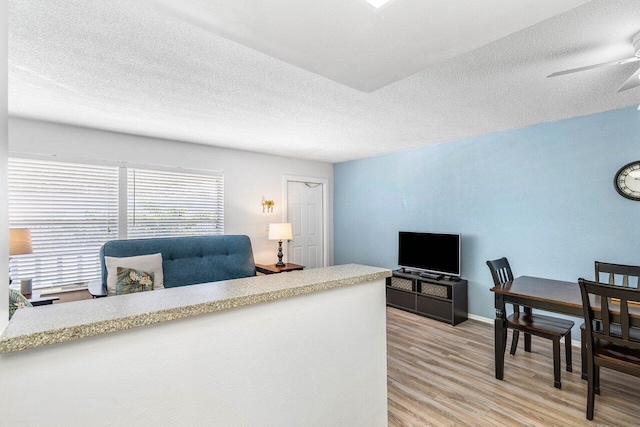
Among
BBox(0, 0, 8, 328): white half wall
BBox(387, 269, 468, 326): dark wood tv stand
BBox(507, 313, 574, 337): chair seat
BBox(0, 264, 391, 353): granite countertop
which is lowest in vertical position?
BBox(387, 269, 468, 326): dark wood tv stand

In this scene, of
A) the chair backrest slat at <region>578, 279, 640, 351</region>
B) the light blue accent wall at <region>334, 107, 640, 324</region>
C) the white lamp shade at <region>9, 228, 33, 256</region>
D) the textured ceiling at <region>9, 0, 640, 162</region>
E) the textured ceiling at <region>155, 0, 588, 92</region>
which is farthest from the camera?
the light blue accent wall at <region>334, 107, 640, 324</region>

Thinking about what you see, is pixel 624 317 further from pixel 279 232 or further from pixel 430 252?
pixel 279 232

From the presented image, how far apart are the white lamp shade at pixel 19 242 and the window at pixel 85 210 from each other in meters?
0.69

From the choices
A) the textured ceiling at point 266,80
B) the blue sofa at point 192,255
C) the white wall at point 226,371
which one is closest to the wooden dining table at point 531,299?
the white wall at point 226,371

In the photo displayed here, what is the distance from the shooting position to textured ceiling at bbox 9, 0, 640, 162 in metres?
1.62

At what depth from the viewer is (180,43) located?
1.87 metres

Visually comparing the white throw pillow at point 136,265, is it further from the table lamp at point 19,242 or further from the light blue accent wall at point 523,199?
the light blue accent wall at point 523,199

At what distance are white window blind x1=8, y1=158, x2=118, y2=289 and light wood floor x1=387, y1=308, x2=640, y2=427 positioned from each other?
360 cm

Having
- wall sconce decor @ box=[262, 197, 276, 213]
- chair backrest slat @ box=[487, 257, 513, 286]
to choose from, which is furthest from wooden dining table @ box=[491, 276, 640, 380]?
wall sconce decor @ box=[262, 197, 276, 213]

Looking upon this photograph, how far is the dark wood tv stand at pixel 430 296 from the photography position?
3.99 m

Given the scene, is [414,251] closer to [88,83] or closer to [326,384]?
[326,384]

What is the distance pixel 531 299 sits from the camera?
8.02ft

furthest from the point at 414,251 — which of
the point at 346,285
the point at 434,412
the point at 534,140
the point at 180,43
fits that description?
the point at 180,43

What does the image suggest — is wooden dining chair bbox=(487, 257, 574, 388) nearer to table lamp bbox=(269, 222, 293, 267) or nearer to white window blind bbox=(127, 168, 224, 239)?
table lamp bbox=(269, 222, 293, 267)
